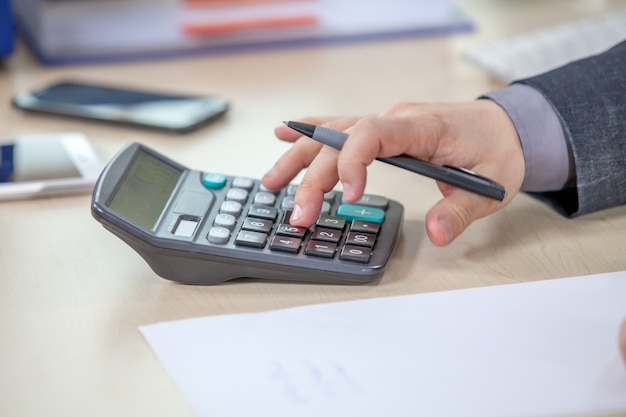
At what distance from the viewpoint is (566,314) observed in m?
0.54

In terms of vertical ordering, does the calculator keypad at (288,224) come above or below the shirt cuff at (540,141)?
below

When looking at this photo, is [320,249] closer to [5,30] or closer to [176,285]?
[176,285]

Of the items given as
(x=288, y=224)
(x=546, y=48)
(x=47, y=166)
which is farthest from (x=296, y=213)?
(x=546, y=48)

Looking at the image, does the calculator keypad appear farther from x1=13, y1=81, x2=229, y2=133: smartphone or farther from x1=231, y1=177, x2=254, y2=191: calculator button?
x1=13, y1=81, x2=229, y2=133: smartphone

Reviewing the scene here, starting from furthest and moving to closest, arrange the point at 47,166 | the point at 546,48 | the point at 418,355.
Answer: the point at 546,48 → the point at 47,166 → the point at 418,355

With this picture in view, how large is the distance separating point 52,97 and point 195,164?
23 cm

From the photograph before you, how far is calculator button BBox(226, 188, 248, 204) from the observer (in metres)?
0.63

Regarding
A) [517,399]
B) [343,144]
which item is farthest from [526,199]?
[517,399]

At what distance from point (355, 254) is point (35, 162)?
1.08 feet

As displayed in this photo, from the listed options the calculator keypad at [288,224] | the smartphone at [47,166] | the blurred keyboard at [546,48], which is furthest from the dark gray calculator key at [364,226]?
the blurred keyboard at [546,48]

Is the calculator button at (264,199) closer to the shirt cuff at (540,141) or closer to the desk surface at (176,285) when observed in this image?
the desk surface at (176,285)

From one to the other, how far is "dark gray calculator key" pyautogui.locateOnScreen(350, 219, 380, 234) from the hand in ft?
0.06

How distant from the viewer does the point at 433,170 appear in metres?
0.61

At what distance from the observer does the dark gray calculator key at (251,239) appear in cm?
58
